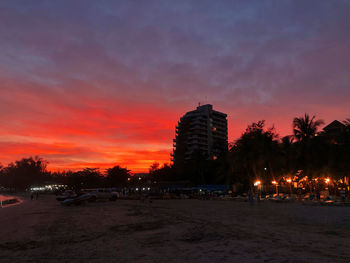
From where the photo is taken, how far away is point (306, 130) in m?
41.6

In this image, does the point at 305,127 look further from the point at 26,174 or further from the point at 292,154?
the point at 26,174

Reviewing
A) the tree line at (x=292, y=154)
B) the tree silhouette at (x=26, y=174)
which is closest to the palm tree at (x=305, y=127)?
the tree line at (x=292, y=154)

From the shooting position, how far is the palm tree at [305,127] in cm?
4112

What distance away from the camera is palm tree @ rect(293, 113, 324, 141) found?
41125mm

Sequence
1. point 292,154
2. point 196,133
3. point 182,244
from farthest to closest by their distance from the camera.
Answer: point 196,133 < point 292,154 < point 182,244

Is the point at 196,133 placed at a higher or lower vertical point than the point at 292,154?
higher

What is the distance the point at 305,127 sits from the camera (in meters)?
41.6

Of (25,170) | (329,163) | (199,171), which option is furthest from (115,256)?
(25,170)

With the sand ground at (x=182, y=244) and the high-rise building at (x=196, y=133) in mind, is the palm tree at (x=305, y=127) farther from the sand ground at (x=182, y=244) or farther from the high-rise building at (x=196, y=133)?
the high-rise building at (x=196, y=133)

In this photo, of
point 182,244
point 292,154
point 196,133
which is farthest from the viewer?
point 196,133

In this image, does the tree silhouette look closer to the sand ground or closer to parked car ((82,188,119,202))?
parked car ((82,188,119,202))

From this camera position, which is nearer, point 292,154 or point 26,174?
point 292,154

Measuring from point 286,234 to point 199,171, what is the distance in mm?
67923

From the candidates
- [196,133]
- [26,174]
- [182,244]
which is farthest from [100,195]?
[26,174]
